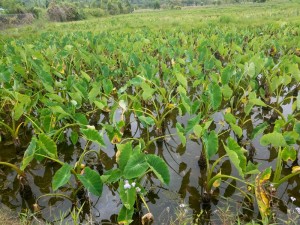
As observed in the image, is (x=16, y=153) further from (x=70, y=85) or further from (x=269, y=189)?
(x=269, y=189)

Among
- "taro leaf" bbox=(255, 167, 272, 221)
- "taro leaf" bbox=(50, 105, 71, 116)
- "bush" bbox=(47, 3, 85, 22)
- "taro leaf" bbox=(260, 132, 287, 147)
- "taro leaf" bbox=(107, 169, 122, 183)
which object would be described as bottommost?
"taro leaf" bbox=(255, 167, 272, 221)

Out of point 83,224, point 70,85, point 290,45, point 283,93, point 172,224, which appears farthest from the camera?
point 290,45

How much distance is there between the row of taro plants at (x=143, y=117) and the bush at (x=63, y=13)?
55.0 feet

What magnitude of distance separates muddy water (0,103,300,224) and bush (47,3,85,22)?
20.2m

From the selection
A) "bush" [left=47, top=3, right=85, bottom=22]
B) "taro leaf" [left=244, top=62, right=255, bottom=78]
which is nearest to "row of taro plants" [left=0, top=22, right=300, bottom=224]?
"taro leaf" [left=244, top=62, right=255, bottom=78]

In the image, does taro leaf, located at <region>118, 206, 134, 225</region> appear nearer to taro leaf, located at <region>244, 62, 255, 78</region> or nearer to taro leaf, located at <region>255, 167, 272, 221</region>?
taro leaf, located at <region>255, 167, 272, 221</region>

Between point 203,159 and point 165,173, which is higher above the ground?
point 165,173

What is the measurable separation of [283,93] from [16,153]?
3095 mm

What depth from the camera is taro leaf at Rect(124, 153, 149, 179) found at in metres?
1.62

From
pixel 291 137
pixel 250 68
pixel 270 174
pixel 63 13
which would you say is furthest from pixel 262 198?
pixel 63 13

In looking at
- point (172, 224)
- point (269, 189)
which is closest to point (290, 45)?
point (269, 189)

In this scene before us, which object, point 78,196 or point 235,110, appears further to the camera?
point 235,110

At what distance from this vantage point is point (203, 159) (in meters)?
2.31

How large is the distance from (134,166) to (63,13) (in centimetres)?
2196
